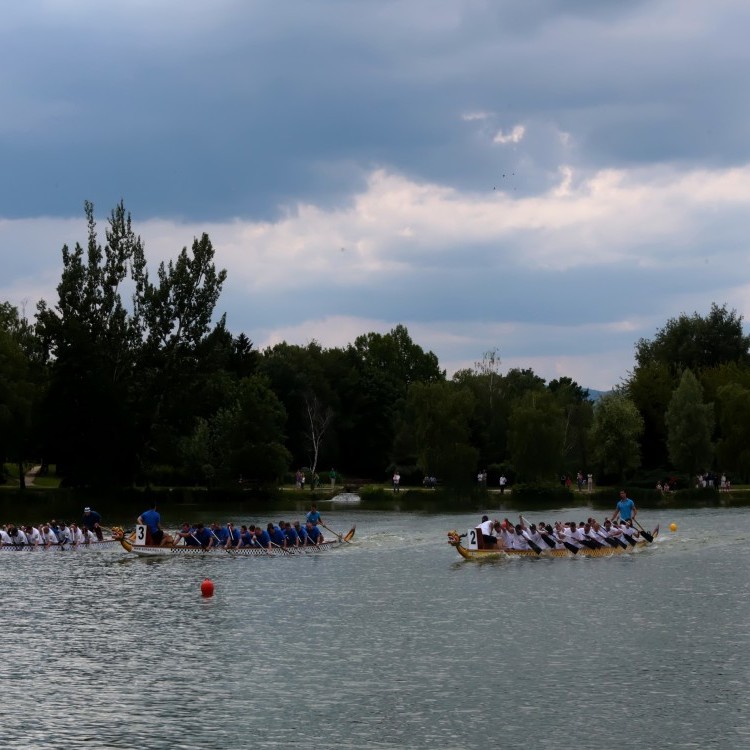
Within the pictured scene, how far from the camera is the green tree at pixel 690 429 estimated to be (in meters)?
106

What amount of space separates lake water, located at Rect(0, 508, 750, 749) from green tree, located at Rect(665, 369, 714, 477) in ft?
188

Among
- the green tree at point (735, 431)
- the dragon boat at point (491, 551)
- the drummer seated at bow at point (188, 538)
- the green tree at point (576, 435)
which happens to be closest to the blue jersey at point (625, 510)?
the dragon boat at point (491, 551)

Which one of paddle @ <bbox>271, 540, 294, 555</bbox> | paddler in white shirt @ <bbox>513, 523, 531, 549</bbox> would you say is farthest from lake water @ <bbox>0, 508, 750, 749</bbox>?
Result: paddle @ <bbox>271, 540, 294, 555</bbox>

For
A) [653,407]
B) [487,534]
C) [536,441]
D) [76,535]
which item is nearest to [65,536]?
[76,535]

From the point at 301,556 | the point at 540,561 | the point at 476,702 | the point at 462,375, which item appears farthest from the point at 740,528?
the point at 462,375

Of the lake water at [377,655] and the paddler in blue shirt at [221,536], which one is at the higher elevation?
the paddler in blue shirt at [221,536]

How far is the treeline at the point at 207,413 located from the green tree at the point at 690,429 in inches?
5.2

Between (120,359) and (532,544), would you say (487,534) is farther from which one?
(120,359)

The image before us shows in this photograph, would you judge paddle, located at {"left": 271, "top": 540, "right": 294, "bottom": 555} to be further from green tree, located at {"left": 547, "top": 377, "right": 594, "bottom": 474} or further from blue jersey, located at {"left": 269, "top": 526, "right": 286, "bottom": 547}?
green tree, located at {"left": 547, "top": 377, "right": 594, "bottom": 474}

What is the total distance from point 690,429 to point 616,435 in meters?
6.80

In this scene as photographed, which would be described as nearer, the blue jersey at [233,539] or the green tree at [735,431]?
the blue jersey at [233,539]

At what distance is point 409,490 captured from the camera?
356 feet

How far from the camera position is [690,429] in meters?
106

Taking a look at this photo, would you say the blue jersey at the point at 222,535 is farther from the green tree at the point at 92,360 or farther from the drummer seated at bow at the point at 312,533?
the green tree at the point at 92,360
